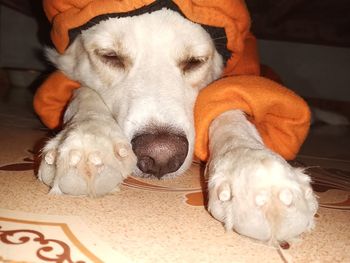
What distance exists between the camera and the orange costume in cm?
156

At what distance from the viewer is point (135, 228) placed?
101 cm

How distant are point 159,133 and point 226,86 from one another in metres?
0.36

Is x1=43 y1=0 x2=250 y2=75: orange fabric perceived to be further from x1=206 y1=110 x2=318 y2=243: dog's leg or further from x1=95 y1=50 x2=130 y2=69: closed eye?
x1=206 y1=110 x2=318 y2=243: dog's leg

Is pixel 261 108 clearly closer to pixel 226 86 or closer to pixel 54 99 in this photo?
pixel 226 86

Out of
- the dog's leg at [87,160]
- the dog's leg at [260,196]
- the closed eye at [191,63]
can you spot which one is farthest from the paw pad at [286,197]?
the closed eye at [191,63]

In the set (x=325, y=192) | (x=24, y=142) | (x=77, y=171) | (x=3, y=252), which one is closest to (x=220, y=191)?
(x=77, y=171)

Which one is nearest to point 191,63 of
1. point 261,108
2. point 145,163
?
point 261,108

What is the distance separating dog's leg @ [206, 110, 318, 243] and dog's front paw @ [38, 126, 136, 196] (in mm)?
283

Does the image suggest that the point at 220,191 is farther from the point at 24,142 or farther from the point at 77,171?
the point at 24,142

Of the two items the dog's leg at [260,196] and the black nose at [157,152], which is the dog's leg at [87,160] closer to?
the black nose at [157,152]

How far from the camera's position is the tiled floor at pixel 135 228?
2.90 feet

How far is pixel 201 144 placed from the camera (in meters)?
1.55

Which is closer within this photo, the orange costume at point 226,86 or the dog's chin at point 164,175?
the dog's chin at point 164,175

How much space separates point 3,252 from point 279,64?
4.23 metres
